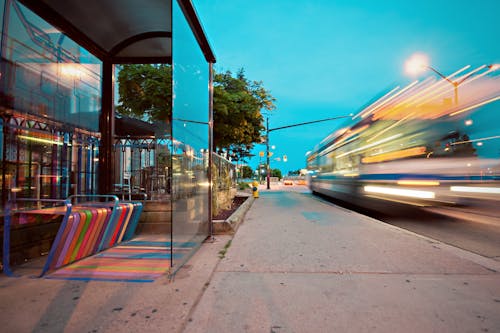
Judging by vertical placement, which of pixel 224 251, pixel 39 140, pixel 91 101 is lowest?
pixel 224 251

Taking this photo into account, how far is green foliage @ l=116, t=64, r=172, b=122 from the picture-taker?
9.48 m

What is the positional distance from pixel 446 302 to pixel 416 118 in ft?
21.2

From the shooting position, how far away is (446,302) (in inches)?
121

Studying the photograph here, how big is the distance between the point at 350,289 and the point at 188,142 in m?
3.42

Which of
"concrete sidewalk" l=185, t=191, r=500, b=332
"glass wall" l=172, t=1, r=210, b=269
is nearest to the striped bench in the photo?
"glass wall" l=172, t=1, r=210, b=269

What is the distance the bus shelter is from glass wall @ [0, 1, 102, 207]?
0.02 metres

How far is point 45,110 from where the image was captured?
6.23 metres

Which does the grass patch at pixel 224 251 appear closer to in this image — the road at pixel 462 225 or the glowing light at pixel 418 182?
the road at pixel 462 225

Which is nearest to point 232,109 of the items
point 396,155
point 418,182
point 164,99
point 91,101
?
point 164,99

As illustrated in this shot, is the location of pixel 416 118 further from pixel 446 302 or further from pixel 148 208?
pixel 148 208

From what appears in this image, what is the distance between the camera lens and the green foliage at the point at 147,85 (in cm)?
948

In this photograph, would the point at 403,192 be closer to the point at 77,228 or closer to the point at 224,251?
the point at 224,251

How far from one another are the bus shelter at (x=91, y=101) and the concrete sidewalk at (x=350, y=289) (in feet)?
3.67

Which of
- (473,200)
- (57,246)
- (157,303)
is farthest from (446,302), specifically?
(473,200)
